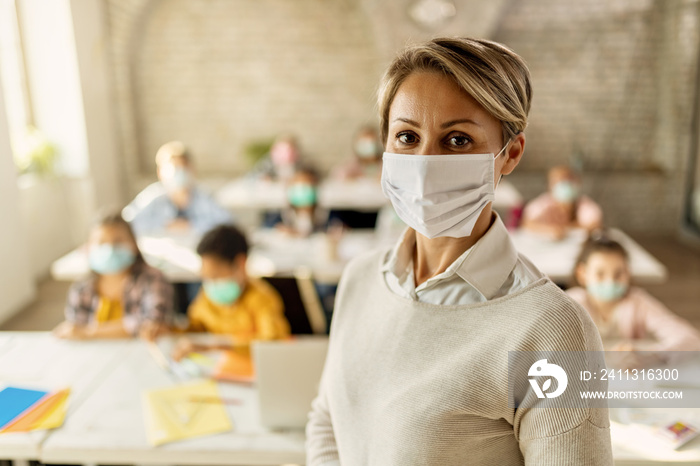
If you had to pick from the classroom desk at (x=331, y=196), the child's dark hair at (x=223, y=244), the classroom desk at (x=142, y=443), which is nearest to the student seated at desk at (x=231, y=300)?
the child's dark hair at (x=223, y=244)

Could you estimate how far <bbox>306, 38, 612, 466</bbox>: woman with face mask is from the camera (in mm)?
836

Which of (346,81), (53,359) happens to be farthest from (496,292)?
(346,81)

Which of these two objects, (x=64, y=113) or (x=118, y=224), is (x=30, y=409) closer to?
(x=118, y=224)

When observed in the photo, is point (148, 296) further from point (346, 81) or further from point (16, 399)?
point (346, 81)

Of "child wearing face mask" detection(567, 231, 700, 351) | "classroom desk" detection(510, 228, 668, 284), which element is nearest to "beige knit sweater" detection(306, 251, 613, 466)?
"child wearing face mask" detection(567, 231, 700, 351)

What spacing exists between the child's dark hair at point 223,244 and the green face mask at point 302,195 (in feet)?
4.87

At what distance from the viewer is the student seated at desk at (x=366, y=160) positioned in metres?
5.51

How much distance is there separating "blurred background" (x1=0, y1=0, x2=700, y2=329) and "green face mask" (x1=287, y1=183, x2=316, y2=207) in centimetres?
212

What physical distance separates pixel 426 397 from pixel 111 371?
1.36 metres

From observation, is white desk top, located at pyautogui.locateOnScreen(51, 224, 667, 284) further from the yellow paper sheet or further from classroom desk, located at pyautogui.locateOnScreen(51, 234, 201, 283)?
the yellow paper sheet

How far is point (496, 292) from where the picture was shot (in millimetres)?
913

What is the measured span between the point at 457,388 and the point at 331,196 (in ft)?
13.1

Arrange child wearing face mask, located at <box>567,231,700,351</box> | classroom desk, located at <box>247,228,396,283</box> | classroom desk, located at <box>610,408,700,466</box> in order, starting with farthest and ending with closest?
classroom desk, located at <box>247,228,396,283</box> < child wearing face mask, located at <box>567,231,700,351</box> < classroom desk, located at <box>610,408,700,466</box>

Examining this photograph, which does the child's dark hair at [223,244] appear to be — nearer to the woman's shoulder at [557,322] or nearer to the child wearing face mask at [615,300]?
the child wearing face mask at [615,300]
